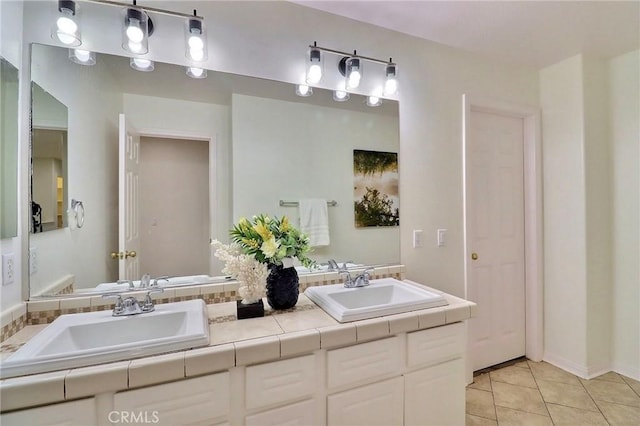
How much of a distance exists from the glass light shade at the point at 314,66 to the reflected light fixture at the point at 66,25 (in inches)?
43.7

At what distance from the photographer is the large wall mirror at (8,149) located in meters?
1.12

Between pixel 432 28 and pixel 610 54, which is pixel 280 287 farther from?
pixel 610 54

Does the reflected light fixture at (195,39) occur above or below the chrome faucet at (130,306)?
above

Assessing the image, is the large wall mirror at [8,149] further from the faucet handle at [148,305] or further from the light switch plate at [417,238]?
the light switch plate at [417,238]

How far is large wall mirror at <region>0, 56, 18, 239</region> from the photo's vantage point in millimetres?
1120

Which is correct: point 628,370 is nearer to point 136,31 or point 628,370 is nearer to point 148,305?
point 148,305

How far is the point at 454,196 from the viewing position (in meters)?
A: 2.12

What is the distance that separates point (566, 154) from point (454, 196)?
1.02 m

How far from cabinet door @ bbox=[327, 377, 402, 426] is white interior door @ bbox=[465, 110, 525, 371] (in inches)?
47.3

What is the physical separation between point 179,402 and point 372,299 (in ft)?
3.44

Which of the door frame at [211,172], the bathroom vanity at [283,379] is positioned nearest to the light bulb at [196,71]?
the door frame at [211,172]

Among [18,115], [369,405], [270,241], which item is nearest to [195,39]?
[18,115]

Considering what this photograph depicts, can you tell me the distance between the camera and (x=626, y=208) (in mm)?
2230

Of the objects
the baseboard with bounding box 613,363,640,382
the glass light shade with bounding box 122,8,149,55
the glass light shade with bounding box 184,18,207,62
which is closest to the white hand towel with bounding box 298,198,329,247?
the glass light shade with bounding box 184,18,207,62
